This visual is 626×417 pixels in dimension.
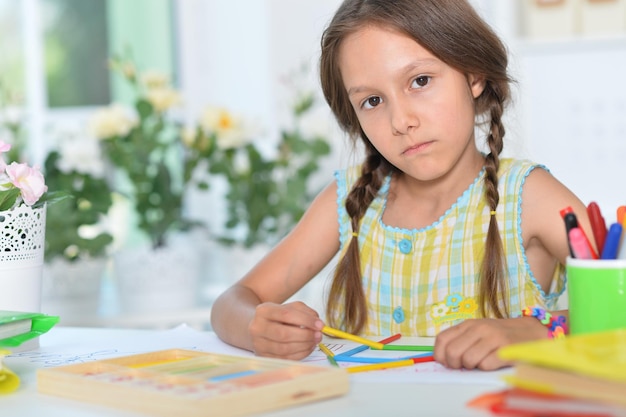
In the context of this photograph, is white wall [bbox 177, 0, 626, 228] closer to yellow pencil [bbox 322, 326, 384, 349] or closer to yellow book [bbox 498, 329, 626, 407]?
yellow pencil [bbox 322, 326, 384, 349]

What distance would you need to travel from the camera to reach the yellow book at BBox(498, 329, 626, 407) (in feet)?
1.96

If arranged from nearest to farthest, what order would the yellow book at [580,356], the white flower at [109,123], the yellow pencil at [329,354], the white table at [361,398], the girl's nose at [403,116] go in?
the yellow book at [580,356] < the white table at [361,398] < the yellow pencil at [329,354] < the girl's nose at [403,116] < the white flower at [109,123]

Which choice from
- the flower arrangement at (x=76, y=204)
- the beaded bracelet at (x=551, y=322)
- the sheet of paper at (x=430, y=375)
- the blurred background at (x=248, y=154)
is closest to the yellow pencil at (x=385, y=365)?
the sheet of paper at (x=430, y=375)

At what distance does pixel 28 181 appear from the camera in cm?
110

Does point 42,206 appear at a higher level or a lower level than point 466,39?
lower

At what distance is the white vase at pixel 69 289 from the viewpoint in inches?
86.5

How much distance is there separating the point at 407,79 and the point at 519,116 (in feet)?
3.40

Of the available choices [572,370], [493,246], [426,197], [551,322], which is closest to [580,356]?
[572,370]

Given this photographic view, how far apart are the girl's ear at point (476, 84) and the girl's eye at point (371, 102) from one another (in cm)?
14

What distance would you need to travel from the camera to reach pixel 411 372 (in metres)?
0.88

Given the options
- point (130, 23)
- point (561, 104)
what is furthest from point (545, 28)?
point (130, 23)

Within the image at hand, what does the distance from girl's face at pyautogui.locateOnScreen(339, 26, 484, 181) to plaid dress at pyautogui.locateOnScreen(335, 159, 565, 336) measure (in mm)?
114

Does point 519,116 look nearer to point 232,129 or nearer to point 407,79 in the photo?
point 232,129

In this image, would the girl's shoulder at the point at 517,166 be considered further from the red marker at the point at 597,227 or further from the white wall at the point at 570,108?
the white wall at the point at 570,108
